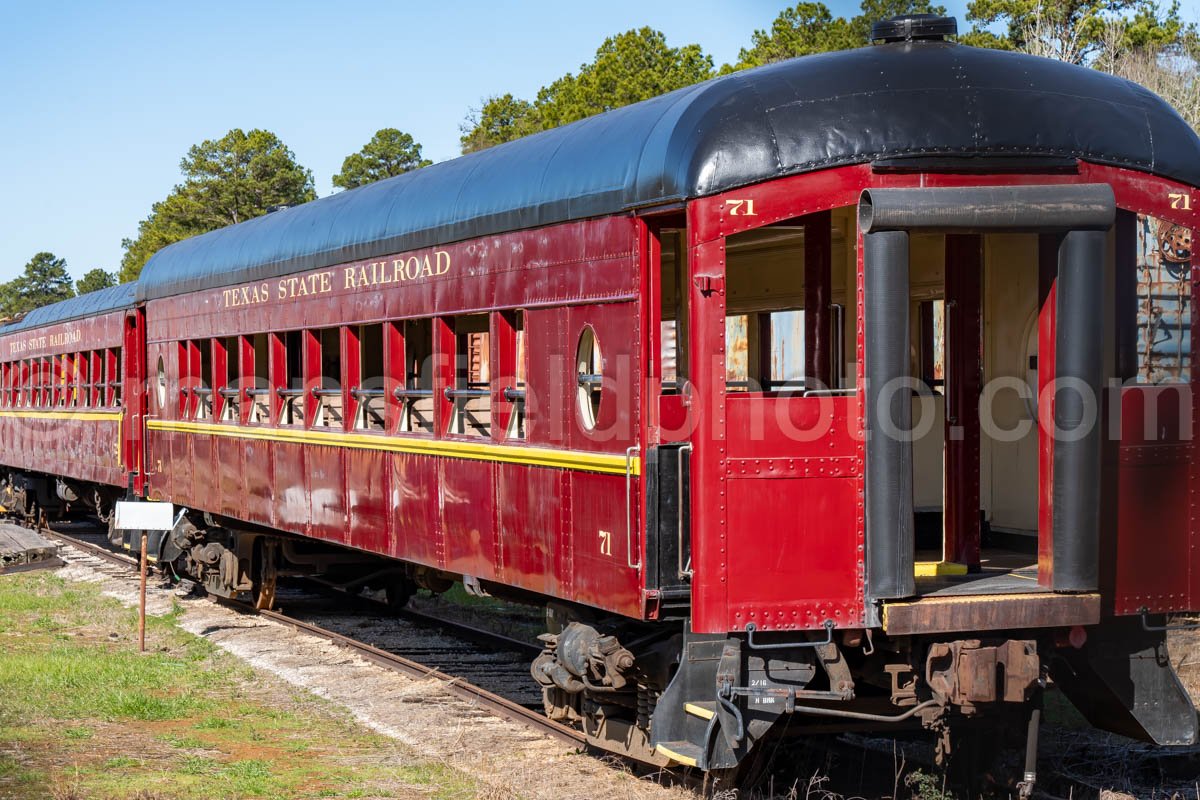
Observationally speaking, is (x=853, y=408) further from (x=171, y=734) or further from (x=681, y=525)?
(x=171, y=734)

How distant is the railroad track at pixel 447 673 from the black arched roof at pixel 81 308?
4683mm

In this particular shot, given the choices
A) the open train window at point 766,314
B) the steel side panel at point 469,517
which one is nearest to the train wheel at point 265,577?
the steel side panel at point 469,517

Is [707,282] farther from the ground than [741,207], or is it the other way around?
[741,207]

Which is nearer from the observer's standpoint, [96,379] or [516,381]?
[516,381]

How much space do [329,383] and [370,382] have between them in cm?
99

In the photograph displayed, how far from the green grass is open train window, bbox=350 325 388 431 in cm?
209

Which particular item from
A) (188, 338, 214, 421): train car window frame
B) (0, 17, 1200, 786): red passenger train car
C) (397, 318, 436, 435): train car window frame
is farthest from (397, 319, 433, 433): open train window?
(188, 338, 214, 421): train car window frame

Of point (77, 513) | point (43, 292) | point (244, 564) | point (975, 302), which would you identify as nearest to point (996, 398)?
point (975, 302)

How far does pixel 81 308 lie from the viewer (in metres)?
20.8

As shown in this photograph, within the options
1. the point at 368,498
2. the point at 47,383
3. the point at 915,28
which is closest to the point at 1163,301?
the point at 915,28

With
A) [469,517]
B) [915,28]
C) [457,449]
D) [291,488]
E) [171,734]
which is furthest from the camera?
[291,488]

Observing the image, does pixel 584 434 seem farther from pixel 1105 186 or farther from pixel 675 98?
pixel 1105 186

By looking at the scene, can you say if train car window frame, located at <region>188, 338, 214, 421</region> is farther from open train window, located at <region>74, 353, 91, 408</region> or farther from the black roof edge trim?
the black roof edge trim

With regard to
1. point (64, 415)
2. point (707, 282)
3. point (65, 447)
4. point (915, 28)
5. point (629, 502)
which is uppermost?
point (915, 28)
